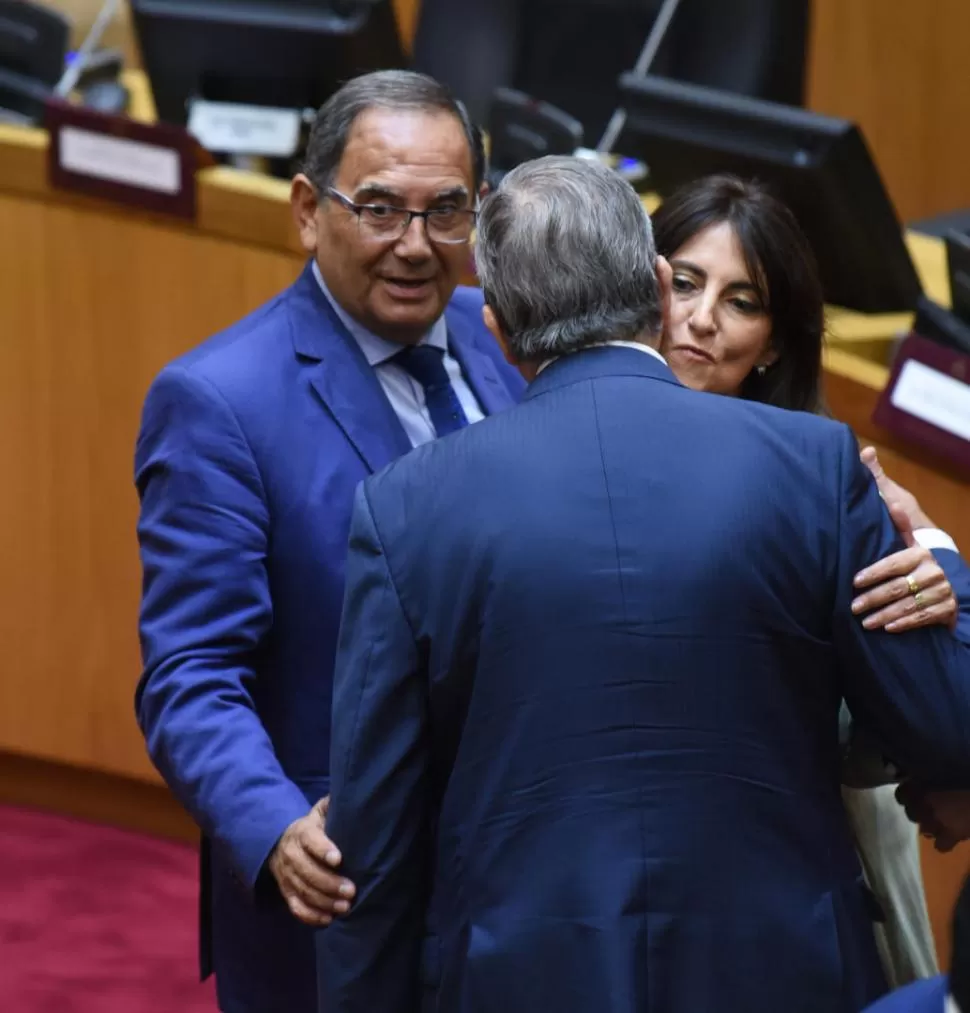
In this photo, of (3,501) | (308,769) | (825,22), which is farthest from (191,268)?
(825,22)

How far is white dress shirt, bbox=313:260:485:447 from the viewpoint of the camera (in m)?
1.92

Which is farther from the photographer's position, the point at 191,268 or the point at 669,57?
the point at 669,57

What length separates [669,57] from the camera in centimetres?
401

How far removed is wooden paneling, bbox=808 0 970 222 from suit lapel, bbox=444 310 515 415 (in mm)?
Result: 2543

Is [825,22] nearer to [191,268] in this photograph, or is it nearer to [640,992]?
[191,268]

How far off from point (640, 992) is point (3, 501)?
204 cm

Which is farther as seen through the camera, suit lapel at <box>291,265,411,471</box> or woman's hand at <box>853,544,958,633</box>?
suit lapel at <box>291,265,411,471</box>

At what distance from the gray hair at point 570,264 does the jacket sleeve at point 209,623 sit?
0.41 metres

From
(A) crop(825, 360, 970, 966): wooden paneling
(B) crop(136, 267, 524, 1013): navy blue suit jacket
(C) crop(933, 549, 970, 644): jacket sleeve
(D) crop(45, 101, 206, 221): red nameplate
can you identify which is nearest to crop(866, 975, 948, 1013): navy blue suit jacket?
(C) crop(933, 549, 970, 644): jacket sleeve

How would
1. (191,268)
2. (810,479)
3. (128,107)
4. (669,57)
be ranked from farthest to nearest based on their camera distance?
(669,57) < (128,107) < (191,268) < (810,479)

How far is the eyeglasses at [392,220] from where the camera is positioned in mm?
1868

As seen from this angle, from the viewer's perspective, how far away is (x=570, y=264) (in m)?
1.43

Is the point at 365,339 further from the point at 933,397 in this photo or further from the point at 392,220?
the point at 933,397

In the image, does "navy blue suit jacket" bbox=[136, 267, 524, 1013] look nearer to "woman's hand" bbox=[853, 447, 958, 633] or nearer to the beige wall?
"woman's hand" bbox=[853, 447, 958, 633]
